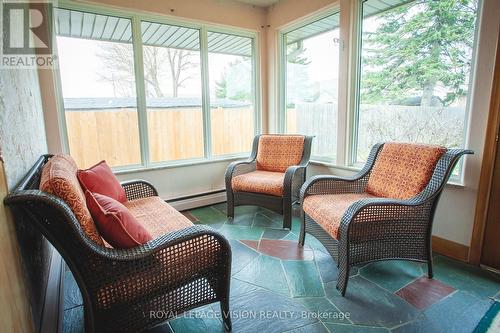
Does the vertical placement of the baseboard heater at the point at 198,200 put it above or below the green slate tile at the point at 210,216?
above

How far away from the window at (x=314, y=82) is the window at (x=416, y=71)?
399mm

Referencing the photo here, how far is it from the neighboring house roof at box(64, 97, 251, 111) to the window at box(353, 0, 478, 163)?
1799 millimetres

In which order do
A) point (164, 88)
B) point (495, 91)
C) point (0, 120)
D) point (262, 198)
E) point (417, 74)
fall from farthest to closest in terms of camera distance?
1. point (164, 88)
2. point (262, 198)
3. point (417, 74)
4. point (495, 91)
5. point (0, 120)

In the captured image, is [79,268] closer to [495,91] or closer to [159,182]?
[159,182]

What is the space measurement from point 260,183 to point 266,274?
107 centimetres

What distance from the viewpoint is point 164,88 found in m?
3.24

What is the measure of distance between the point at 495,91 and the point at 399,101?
0.71m

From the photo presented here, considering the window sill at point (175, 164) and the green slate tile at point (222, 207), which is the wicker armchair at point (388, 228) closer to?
the green slate tile at point (222, 207)

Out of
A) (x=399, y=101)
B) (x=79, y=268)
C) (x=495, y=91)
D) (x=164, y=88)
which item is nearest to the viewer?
(x=79, y=268)

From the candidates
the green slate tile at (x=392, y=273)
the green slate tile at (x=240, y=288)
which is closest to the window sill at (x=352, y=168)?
the green slate tile at (x=392, y=273)

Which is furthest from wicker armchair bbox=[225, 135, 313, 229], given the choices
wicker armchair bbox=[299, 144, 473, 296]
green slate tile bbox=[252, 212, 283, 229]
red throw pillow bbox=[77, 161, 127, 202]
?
red throw pillow bbox=[77, 161, 127, 202]

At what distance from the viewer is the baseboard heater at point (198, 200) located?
3381 mm

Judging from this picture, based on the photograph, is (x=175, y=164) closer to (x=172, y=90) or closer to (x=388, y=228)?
(x=172, y=90)

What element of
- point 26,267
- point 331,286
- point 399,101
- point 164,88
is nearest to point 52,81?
point 164,88
